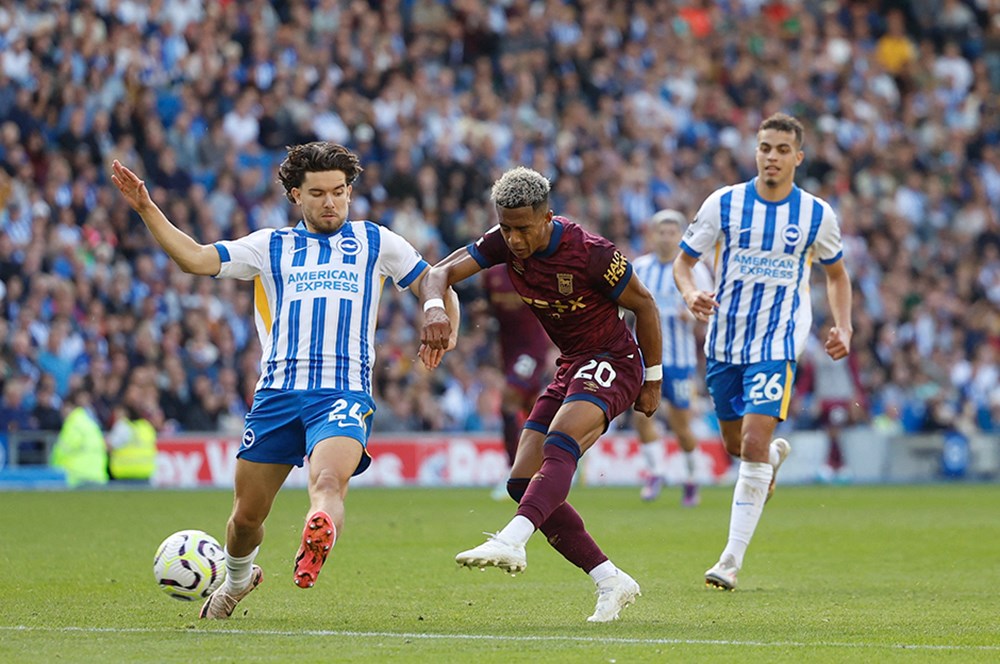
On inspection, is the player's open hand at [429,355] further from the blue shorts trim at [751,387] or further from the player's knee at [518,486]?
the blue shorts trim at [751,387]

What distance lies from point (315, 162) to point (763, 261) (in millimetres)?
3509

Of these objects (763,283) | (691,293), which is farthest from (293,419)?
(763,283)

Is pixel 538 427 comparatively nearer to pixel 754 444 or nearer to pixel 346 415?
pixel 346 415

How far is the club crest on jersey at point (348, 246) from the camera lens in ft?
27.2

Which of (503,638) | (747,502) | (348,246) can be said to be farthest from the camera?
(747,502)

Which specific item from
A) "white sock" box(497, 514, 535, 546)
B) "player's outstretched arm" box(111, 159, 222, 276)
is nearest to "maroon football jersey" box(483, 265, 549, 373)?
"player's outstretched arm" box(111, 159, 222, 276)

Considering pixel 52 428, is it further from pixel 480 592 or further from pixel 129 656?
pixel 129 656

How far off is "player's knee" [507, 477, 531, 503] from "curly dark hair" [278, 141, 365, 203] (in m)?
1.66

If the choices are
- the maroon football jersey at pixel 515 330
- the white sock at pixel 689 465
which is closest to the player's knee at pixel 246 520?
the maroon football jersey at pixel 515 330

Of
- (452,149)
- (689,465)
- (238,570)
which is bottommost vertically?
(238,570)

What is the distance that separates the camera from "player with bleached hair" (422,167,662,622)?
26.5 ft

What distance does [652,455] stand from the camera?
17.6 m

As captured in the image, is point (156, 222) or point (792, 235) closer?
point (156, 222)

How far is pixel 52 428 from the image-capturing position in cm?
2055
